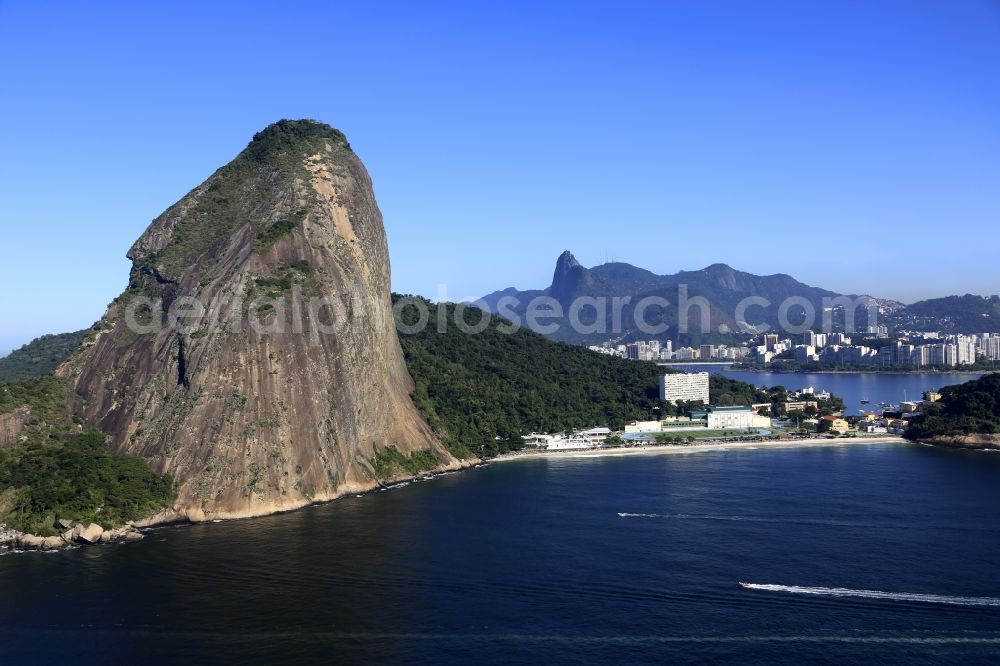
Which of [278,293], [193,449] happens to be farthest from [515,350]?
[193,449]

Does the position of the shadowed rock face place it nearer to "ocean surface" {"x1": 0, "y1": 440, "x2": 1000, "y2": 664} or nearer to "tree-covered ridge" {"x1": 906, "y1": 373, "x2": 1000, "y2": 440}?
"ocean surface" {"x1": 0, "y1": 440, "x2": 1000, "y2": 664}

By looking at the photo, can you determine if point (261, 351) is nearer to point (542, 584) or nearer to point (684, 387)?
point (542, 584)

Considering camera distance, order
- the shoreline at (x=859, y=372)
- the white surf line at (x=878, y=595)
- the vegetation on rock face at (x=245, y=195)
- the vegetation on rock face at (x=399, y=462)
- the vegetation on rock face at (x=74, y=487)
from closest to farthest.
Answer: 1. the white surf line at (x=878, y=595)
2. the vegetation on rock face at (x=74, y=487)
3. the vegetation on rock face at (x=399, y=462)
4. the vegetation on rock face at (x=245, y=195)
5. the shoreline at (x=859, y=372)

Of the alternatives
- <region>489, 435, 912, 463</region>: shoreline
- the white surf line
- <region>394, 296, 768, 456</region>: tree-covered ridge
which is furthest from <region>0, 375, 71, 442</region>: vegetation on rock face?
the white surf line

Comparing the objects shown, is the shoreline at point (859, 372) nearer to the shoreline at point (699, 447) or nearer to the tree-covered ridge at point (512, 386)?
the tree-covered ridge at point (512, 386)

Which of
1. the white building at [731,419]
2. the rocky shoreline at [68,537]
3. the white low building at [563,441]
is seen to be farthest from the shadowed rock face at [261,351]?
the white building at [731,419]

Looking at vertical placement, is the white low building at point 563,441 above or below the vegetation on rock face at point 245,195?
below

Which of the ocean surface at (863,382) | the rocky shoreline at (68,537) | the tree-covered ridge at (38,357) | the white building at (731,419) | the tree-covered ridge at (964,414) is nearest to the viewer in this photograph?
the rocky shoreline at (68,537)
